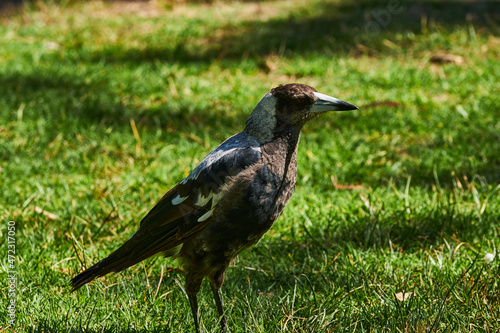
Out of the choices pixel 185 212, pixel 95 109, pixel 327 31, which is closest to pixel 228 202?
pixel 185 212

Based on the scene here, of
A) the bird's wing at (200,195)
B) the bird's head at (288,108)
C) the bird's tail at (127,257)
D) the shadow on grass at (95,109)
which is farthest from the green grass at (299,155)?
the bird's head at (288,108)

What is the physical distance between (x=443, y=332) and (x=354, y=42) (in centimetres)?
506

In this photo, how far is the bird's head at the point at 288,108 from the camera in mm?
2637

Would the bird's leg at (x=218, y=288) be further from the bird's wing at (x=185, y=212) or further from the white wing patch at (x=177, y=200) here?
the white wing patch at (x=177, y=200)

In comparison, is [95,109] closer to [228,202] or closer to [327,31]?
[228,202]

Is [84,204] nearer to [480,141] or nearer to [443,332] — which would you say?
[443,332]

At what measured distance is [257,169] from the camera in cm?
253

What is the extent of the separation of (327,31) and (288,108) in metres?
4.98

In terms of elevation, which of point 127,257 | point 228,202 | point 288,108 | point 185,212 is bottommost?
point 127,257

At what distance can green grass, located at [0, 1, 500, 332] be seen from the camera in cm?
272

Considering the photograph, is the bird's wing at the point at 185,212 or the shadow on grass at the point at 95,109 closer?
the bird's wing at the point at 185,212

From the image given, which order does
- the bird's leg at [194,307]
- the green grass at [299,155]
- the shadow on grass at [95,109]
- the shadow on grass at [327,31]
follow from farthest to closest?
the shadow on grass at [327,31] → the shadow on grass at [95,109] → the green grass at [299,155] → the bird's leg at [194,307]

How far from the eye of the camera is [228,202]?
8.23 feet

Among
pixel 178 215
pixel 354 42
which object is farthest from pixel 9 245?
pixel 354 42
